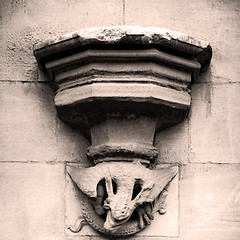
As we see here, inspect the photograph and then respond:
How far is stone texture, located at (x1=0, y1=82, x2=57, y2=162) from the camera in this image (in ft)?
16.9

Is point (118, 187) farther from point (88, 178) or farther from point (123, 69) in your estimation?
point (123, 69)

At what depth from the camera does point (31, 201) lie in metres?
5.10

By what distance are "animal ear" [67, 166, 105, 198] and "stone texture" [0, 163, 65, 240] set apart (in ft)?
0.39

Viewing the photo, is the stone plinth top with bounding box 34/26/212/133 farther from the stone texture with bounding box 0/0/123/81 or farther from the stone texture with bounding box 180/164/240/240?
the stone texture with bounding box 180/164/240/240

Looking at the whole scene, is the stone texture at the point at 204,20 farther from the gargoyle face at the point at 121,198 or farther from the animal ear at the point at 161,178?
the gargoyle face at the point at 121,198

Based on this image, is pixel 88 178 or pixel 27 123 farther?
pixel 27 123

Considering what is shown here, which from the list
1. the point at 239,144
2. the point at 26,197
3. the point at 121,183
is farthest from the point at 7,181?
the point at 239,144

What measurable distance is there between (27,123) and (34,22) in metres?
0.63

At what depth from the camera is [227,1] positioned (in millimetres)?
5367

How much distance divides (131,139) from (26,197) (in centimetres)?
70

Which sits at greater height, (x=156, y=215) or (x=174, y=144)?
(x=174, y=144)

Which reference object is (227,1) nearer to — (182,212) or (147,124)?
(147,124)

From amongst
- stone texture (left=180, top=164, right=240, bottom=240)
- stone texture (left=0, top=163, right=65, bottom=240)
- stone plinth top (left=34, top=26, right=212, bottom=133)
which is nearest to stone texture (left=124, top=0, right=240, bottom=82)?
stone plinth top (left=34, top=26, right=212, bottom=133)

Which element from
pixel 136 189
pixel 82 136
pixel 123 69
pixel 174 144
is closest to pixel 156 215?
pixel 136 189
